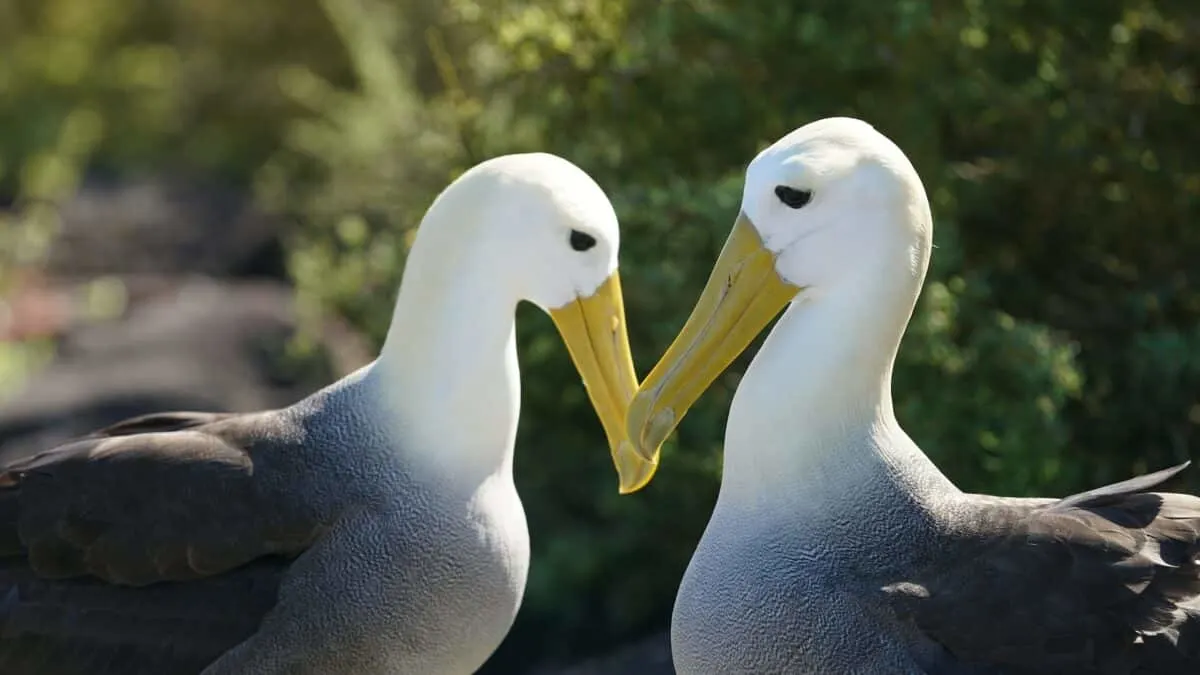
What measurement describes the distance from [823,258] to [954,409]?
1783 millimetres

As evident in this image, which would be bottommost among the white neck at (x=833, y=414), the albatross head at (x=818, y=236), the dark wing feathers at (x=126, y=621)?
the dark wing feathers at (x=126, y=621)

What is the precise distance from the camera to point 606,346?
4.31 meters

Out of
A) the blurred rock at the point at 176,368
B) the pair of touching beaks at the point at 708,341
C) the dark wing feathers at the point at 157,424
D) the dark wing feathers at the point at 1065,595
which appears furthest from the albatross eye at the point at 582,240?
the blurred rock at the point at 176,368

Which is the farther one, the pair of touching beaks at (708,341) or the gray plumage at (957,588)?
the pair of touching beaks at (708,341)

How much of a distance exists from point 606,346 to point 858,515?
2.88ft

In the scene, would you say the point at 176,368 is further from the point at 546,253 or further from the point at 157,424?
the point at 546,253

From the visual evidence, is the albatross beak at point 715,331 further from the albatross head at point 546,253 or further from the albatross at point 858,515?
the albatross head at point 546,253

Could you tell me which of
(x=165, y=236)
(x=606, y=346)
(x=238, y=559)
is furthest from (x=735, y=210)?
(x=165, y=236)

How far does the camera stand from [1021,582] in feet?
11.6

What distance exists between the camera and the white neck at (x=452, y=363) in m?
4.30

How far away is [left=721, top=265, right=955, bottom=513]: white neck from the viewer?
3.74 metres

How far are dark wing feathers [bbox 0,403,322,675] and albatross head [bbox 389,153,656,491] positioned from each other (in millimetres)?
579

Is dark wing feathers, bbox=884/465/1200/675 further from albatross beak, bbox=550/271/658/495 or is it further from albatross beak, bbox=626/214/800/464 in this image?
albatross beak, bbox=550/271/658/495

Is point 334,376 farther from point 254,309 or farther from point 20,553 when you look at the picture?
point 20,553
